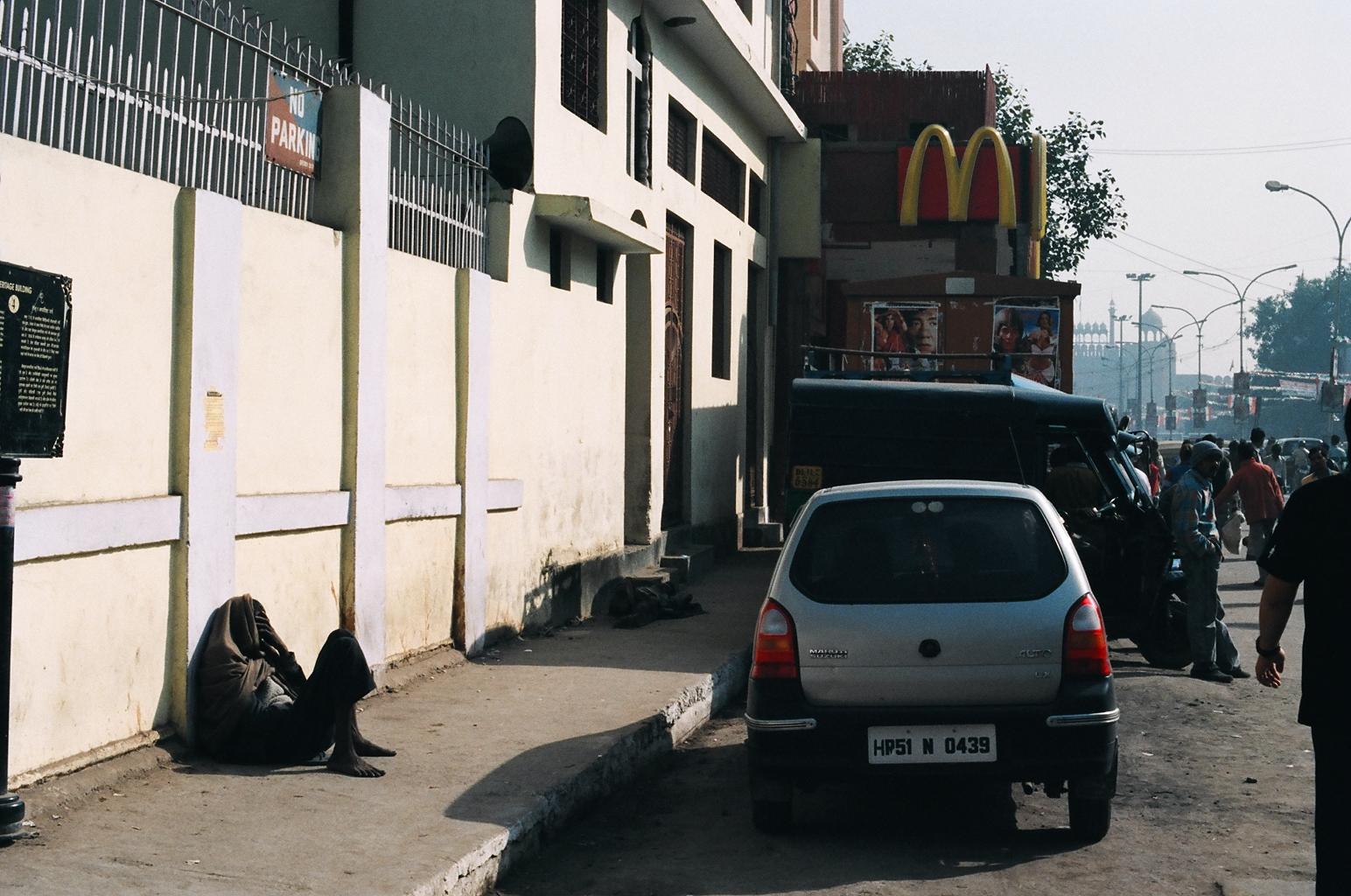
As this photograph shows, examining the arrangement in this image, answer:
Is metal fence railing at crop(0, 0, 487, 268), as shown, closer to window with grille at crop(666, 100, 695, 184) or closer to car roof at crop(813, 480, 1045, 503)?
car roof at crop(813, 480, 1045, 503)

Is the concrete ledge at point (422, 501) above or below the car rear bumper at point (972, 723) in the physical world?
above

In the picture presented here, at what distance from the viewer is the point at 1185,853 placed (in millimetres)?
6480

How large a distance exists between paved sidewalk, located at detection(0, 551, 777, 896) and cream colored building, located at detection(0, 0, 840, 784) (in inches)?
19.2

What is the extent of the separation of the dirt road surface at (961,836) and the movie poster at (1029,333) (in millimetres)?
12101

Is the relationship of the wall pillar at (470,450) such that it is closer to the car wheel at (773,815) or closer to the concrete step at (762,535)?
the car wheel at (773,815)

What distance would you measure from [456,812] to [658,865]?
85 centimetres

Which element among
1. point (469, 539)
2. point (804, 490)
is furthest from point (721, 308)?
point (469, 539)

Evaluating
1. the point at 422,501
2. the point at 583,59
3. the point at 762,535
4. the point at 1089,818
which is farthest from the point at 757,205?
the point at 1089,818

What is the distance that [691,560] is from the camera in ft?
56.9

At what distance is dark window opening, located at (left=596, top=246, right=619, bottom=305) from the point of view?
14.8 metres

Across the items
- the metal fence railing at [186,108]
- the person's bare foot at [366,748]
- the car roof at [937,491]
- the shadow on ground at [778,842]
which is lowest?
the shadow on ground at [778,842]

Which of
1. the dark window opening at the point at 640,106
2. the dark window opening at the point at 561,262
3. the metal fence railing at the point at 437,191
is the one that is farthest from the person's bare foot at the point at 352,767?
the dark window opening at the point at 640,106

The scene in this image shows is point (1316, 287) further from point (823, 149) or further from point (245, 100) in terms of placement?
point (245, 100)

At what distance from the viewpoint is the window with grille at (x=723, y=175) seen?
66.5ft
